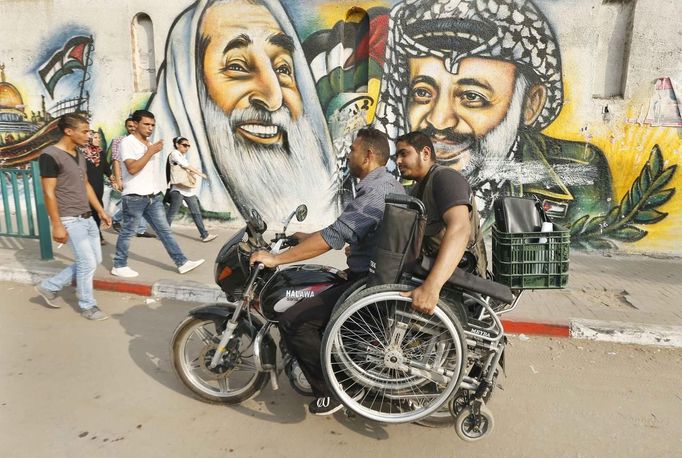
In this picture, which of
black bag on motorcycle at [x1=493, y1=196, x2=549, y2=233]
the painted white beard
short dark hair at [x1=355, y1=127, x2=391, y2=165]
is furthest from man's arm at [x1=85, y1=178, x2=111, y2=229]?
the painted white beard

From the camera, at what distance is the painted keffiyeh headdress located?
6.09 meters

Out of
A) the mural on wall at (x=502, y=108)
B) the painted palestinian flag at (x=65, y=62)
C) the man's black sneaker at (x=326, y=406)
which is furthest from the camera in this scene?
the painted palestinian flag at (x=65, y=62)

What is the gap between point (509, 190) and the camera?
21.2 ft

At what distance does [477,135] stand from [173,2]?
17.4 ft

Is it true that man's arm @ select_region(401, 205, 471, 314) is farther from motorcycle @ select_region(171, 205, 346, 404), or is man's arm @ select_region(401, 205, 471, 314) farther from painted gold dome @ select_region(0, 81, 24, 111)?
painted gold dome @ select_region(0, 81, 24, 111)

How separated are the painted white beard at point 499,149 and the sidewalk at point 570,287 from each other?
5.35 feet

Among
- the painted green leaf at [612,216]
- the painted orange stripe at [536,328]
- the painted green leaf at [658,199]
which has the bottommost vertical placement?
the painted orange stripe at [536,328]

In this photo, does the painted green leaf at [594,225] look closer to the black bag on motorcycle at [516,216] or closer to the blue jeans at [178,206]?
the black bag on motorcycle at [516,216]

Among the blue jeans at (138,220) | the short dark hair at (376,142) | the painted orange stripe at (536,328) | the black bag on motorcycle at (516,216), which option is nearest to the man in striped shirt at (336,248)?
the short dark hair at (376,142)

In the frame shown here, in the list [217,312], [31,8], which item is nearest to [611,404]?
[217,312]

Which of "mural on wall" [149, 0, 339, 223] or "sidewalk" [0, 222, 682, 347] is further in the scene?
"mural on wall" [149, 0, 339, 223]

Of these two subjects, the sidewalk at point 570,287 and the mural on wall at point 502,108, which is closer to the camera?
the sidewalk at point 570,287

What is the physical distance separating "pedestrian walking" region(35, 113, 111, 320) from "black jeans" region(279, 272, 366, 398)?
2555mm

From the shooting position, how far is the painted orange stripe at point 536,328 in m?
3.87
